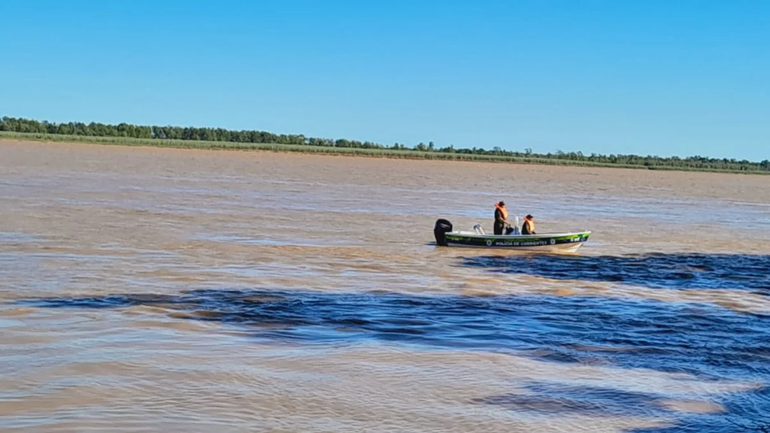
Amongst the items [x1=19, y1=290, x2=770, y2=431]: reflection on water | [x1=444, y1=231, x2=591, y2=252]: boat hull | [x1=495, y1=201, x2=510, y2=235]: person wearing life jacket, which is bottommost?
[x1=19, y1=290, x2=770, y2=431]: reflection on water

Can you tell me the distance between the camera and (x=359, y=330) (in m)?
13.5

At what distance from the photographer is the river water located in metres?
9.59

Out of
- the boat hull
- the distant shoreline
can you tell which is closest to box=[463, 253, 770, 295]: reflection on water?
the boat hull

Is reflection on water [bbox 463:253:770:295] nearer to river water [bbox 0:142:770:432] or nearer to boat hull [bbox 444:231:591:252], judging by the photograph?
river water [bbox 0:142:770:432]

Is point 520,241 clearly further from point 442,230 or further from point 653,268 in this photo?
point 653,268

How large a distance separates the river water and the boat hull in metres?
0.34

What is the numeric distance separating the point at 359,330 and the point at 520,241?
1237cm

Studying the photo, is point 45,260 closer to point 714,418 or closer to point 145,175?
point 714,418

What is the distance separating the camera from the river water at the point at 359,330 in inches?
377

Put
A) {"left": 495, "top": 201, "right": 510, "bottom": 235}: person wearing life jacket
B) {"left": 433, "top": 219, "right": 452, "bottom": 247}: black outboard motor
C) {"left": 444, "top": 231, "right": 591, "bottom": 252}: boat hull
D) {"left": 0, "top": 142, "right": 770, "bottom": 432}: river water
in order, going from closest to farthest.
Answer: {"left": 0, "top": 142, "right": 770, "bottom": 432}: river water < {"left": 444, "top": 231, "right": 591, "bottom": 252}: boat hull < {"left": 433, "top": 219, "right": 452, "bottom": 247}: black outboard motor < {"left": 495, "top": 201, "right": 510, "bottom": 235}: person wearing life jacket

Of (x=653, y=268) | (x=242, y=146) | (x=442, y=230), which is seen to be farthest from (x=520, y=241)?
(x=242, y=146)

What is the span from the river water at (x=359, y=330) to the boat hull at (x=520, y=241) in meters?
0.34

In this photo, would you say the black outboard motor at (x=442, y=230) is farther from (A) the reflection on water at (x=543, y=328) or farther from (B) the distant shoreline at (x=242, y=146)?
(B) the distant shoreline at (x=242, y=146)

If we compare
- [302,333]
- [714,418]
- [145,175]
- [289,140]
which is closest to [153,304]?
[302,333]
